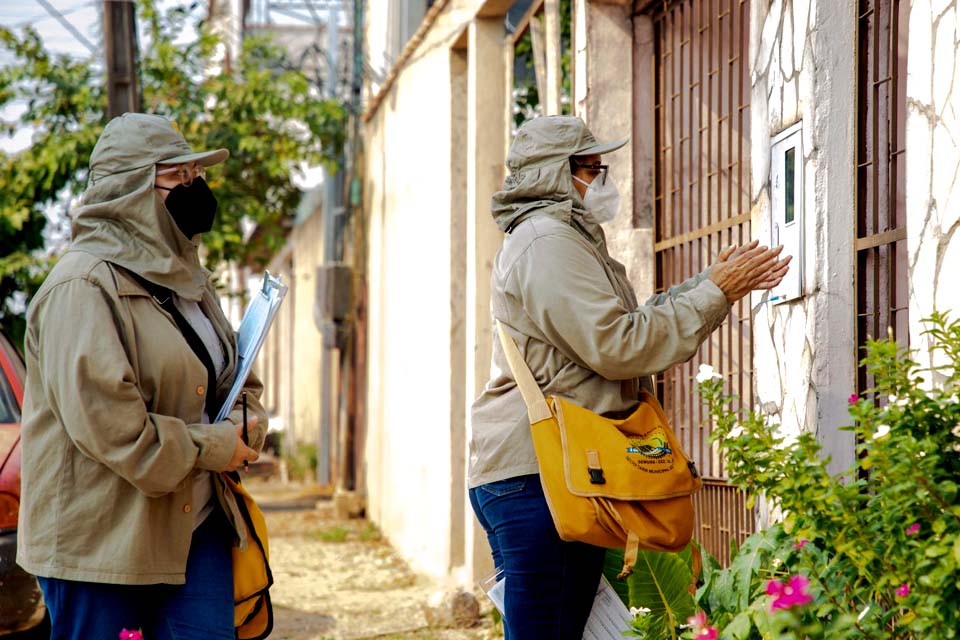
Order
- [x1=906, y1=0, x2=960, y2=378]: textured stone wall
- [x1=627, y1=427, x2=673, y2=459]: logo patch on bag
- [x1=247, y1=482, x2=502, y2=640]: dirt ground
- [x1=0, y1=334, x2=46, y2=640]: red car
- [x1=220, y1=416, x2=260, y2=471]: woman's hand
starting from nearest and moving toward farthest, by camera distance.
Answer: [x1=906, y1=0, x2=960, y2=378]: textured stone wall, [x1=627, y1=427, x2=673, y2=459]: logo patch on bag, [x1=220, y1=416, x2=260, y2=471]: woman's hand, [x1=0, y1=334, x2=46, y2=640]: red car, [x1=247, y1=482, x2=502, y2=640]: dirt ground

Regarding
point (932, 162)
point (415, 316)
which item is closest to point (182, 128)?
point (415, 316)

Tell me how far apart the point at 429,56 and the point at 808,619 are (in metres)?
6.41

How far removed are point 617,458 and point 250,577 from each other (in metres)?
1.05

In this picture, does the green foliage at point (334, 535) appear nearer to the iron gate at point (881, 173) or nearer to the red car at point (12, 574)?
the red car at point (12, 574)

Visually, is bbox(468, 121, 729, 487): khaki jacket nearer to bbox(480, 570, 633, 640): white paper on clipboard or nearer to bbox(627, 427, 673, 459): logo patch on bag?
bbox(627, 427, 673, 459): logo patch on bag

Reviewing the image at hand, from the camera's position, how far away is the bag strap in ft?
10.7

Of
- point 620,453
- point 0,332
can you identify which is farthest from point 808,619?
point 0,332

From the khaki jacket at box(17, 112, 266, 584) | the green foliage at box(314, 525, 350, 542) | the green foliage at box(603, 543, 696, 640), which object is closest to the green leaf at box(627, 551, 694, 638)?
the green foliage at box(603, 543, 696, 640)

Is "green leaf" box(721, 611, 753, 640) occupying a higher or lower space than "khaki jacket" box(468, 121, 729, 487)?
lower

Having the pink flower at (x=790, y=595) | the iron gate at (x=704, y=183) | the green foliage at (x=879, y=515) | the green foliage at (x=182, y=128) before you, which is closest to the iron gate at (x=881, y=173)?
the green foliage at (x=879, y=515)

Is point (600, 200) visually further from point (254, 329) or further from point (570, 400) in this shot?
point (254, 329)

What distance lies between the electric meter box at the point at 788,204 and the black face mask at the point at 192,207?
161 cm

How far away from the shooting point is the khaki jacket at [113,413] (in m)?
3.15

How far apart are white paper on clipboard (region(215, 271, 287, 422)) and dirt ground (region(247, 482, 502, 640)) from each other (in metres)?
2.87
